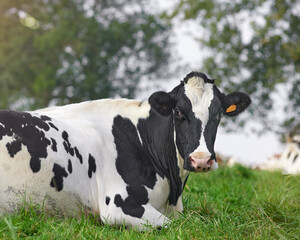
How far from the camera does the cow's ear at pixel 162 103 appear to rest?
14.4ft

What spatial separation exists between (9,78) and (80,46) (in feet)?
16.5

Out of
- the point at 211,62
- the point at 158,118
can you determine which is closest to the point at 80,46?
the point at 211,62

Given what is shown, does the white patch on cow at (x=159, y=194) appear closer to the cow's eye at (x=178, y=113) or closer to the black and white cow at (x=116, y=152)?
the black and white cow at (x=116, y=152)

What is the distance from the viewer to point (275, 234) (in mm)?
3945

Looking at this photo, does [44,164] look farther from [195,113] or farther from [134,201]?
[195,113]

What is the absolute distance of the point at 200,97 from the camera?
4.24 meters

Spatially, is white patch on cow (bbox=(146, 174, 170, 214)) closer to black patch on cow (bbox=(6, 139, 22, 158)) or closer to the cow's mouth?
the cow's mouth

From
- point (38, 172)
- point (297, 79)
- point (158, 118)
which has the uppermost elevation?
point (297, 79)

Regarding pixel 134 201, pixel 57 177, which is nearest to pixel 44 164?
pixel 57 177

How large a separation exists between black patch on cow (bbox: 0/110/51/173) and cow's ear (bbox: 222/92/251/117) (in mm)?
2019

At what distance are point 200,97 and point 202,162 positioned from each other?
793mm

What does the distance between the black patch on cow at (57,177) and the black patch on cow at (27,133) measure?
16cm

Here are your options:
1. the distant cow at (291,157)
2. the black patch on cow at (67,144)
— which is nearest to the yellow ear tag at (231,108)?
the black patch on cow at (67,144)

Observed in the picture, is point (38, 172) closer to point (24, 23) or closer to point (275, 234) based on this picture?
point (275, 234)
